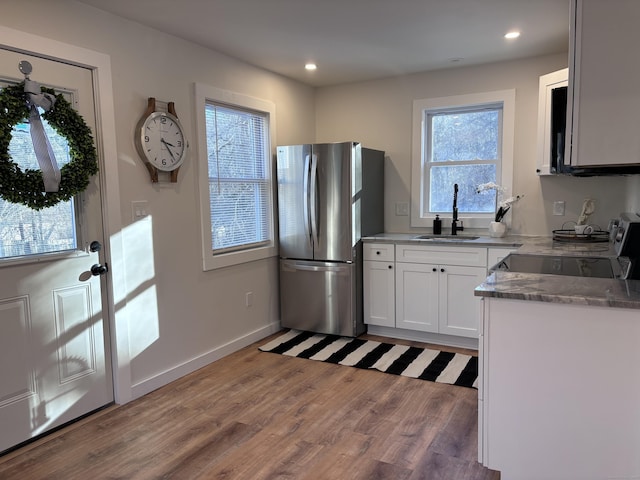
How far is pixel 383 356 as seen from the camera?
11.8 ft

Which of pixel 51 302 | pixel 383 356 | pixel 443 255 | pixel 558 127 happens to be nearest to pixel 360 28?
pixel 558 127

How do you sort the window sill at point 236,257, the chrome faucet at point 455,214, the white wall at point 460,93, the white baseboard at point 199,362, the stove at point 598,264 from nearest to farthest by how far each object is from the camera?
the stove at point 598,264, the white baseboard at point 199,362, the window sill at point 236,257, the white wall at point 460,93, the chrome faucet at point 455,214

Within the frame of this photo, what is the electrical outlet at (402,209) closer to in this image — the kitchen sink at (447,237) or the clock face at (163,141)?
the kitchen sink at (447,237)

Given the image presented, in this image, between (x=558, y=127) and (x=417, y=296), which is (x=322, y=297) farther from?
(x=558, y=127)

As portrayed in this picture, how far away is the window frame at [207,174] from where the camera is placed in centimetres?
334

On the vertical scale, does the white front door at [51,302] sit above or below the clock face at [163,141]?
below

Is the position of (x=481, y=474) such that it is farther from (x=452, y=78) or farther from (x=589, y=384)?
(x=452, y=78)

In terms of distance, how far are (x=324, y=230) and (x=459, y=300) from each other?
1244mm

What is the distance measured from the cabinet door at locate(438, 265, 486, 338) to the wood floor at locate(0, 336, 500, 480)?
0.76m

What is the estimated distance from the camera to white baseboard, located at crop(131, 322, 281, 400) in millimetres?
2992

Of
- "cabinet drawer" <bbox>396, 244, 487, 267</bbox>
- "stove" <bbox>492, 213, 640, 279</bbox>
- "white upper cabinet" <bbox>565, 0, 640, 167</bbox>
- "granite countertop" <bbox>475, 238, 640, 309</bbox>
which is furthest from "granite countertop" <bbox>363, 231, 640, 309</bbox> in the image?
"cabinet drawer" <bbox>396, 244, 487, 267</bbox>

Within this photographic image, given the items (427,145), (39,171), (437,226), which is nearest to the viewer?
(39,171)

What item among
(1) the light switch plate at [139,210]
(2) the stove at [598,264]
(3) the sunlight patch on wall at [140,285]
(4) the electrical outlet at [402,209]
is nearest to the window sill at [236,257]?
(3) the sunlight patch on wall at [140,285]

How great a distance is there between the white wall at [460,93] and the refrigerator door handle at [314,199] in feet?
2.92
